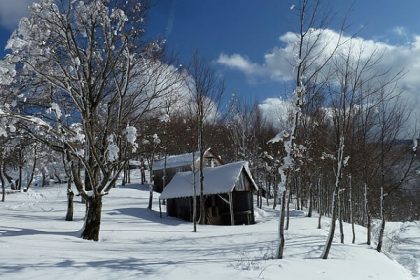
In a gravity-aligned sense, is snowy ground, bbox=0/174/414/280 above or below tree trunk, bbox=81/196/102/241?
below

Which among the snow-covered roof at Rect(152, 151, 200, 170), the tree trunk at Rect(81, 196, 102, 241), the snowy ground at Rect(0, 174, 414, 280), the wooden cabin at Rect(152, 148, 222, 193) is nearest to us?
the snowy ground at Rect(0, 174, 414, 280)

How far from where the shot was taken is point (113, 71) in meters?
16.6

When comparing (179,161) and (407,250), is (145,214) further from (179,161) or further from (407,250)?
(179,161)

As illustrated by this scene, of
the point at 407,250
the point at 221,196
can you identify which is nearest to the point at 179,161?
the point at 221,196

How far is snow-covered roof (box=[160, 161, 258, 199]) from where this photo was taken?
110 feet

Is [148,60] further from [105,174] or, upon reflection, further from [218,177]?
[218,177]

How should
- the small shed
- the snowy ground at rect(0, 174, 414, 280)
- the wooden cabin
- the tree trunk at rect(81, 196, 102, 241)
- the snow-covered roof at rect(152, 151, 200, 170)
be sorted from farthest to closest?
the wooden cabin < the snow-covered roof at rect(152, 151, 200, 170) < the small shed < the tree trunk at rect(81, 196, 102, 241) < the snowy ground at rect(0, 174, 414, 280)

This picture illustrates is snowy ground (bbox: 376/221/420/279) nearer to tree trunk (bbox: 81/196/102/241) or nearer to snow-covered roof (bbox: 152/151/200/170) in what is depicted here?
tree trunk (bbox: 81/196/102/241)

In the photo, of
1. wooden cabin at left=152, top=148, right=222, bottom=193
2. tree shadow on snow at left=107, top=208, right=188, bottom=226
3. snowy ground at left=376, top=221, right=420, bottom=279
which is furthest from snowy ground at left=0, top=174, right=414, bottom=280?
wooden cabin at left=152, top=148, right=222, bottom=193

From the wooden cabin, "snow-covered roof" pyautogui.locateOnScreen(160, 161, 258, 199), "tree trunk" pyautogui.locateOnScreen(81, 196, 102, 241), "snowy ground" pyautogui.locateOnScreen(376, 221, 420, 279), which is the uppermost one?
the wooden cabin

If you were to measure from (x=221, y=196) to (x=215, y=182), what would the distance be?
6.75ft

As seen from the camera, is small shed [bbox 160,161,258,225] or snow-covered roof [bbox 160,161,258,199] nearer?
snow-covered roof [bbox 160,161,258,199]

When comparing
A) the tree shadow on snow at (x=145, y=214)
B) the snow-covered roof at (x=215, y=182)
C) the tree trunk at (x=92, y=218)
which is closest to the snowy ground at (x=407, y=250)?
the snow-covered roof at (x=215, y=182)

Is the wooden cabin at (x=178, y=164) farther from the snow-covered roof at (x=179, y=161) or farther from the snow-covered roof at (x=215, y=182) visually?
the snow-covered roof at (x=215, y=182)
